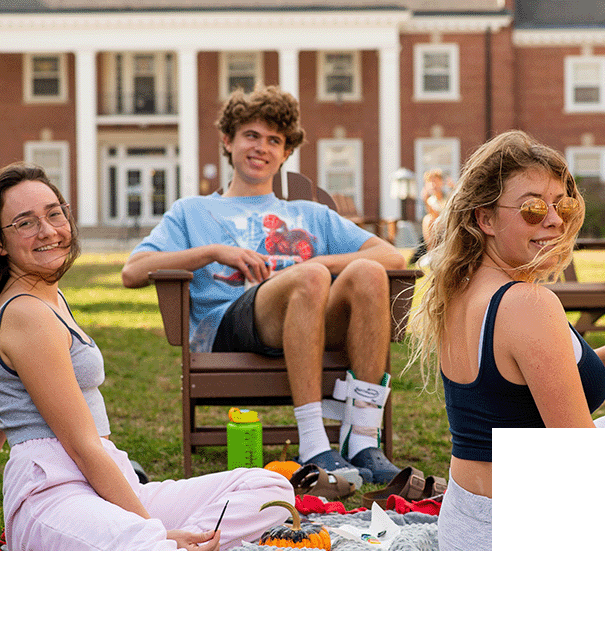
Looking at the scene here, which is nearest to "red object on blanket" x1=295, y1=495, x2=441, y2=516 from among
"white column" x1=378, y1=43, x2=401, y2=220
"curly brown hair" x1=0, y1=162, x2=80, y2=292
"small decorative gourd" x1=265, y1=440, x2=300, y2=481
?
"small decorative gourd" x1=265, y1=440, x2=300, y2=481

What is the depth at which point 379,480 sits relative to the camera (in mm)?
2859

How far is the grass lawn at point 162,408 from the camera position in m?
3.25

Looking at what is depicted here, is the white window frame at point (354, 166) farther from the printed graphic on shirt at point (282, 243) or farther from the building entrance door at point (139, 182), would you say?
the printed graphic on shirt at point (282, 243)

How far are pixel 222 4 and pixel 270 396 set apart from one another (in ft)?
68.3

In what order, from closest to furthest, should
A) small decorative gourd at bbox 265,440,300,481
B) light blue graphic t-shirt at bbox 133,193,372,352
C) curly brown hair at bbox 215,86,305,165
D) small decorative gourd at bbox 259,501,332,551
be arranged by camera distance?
small decorative gourd at bbox 259,501,332,551 < small decorative gourd at bbox 265,440,300,481 < light blue graphic t-shirt at bbox 133,193,372,352 < curly brown hair at bbox 215,86,305,165

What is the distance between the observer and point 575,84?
2283 cm

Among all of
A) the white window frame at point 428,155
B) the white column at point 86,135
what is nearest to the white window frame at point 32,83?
the white column at point 86,135

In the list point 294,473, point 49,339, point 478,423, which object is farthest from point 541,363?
point 294,473

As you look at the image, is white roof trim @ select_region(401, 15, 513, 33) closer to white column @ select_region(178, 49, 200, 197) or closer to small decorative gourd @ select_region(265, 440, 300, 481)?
white column @ select_region(178, 49, 200, 197)

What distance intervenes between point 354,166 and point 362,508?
2046cm

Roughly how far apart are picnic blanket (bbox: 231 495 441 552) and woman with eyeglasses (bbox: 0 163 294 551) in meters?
0.43

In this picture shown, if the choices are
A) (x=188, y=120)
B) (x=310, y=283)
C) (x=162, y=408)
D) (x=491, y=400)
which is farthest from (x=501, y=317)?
(x=188, y=120)

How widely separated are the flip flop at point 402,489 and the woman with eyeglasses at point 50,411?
91cm

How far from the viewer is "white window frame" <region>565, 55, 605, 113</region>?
2273cm
